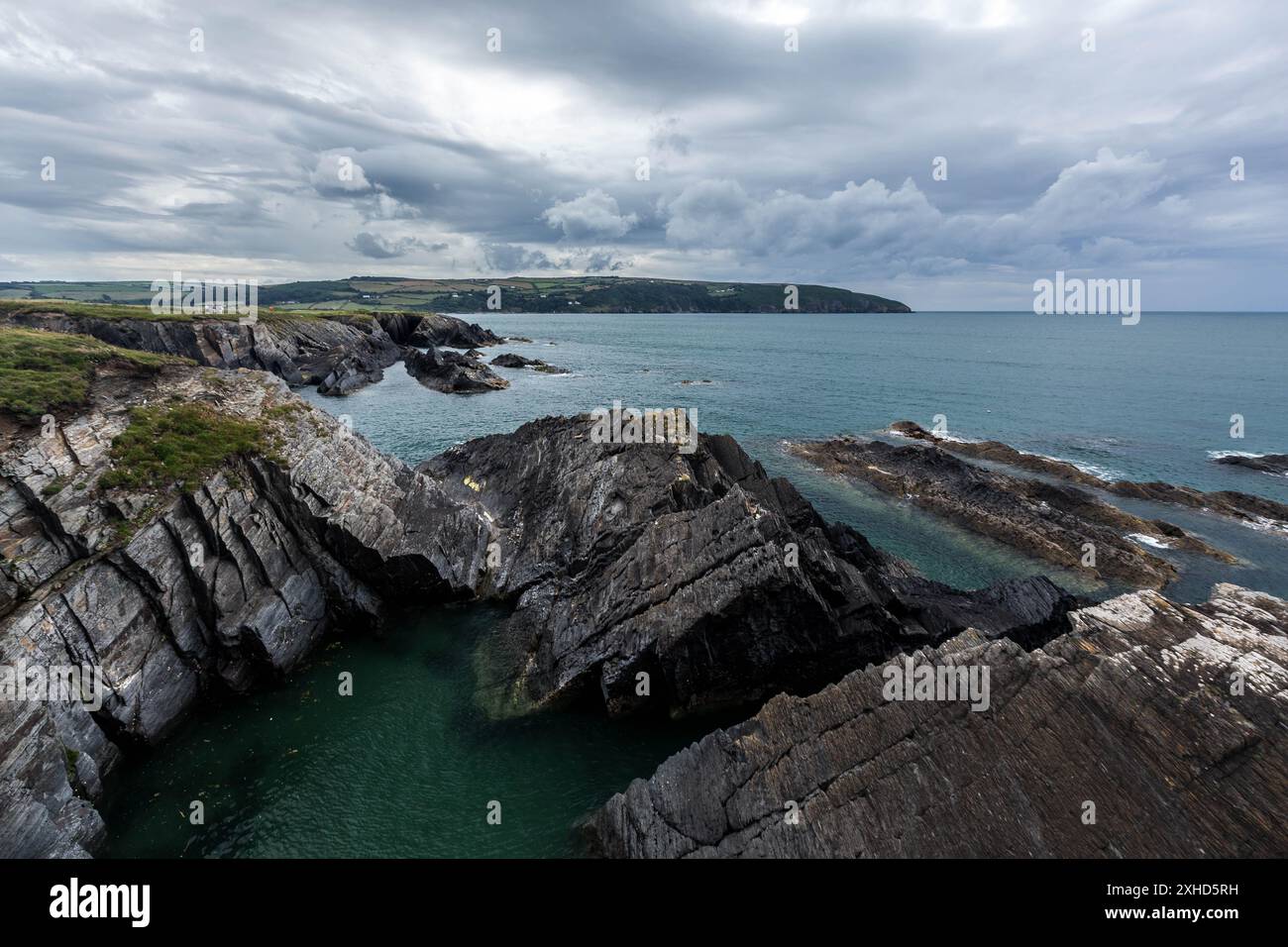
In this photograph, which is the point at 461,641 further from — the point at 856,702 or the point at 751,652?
the point at 856,702

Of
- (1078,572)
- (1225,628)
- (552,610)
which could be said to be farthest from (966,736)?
(1078,572)

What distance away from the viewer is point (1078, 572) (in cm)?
3881

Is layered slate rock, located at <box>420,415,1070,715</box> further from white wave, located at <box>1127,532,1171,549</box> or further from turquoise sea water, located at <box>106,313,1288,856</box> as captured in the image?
white wave, located at <box>1127,532,1171,549</box>

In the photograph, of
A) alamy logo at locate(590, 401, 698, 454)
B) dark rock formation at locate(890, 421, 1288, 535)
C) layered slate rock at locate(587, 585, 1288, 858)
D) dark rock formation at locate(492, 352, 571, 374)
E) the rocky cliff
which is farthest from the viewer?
dark rock formation at locate(492, 352, 571, 374)

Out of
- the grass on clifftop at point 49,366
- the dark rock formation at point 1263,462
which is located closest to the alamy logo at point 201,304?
the grass on clifftop at point 49,366

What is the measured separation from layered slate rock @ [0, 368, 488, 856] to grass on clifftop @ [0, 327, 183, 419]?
2.95 feet

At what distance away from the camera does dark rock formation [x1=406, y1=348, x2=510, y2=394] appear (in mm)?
96562

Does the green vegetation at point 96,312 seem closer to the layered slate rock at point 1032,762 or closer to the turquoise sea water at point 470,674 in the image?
the turquoise sea water at point 470,674

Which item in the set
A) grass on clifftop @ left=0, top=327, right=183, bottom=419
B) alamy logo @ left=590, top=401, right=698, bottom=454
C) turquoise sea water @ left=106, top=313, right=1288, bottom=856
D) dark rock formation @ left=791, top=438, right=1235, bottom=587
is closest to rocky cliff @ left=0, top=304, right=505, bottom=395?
turquoise sea water @ left=106, top=313, right=1288, bottom=856

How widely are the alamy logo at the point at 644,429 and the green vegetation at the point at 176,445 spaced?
785 inches

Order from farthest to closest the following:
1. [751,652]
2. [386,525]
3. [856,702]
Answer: [386,525] → [751,652] → [856,702]

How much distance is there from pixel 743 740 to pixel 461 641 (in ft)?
54.4
